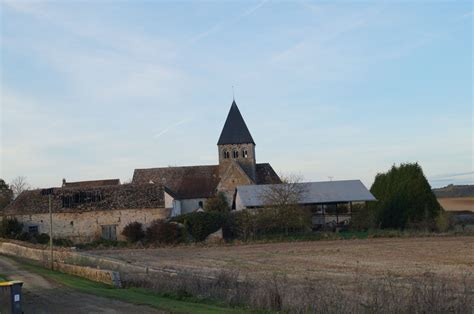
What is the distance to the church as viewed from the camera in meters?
66.8

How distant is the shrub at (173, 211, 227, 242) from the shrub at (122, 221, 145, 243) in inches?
155

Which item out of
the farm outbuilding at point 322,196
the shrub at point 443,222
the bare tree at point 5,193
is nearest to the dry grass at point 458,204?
the farm outbuilding at point 322,196

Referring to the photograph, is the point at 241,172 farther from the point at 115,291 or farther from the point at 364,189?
the point at 115,291

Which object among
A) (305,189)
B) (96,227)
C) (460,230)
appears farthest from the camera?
(305,189)

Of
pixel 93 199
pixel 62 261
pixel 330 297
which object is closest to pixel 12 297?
pixel 330 297

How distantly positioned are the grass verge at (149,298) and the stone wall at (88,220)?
3127 centimetres

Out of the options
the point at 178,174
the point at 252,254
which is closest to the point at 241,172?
the point at 178,174

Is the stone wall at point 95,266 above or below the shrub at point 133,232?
below

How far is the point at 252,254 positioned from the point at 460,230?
20.9 metres

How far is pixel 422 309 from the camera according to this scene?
10930mm

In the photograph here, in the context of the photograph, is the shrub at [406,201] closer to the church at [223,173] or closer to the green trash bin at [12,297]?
the church at [223,173]

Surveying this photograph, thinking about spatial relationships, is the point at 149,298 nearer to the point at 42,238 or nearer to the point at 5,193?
the point at 42,238

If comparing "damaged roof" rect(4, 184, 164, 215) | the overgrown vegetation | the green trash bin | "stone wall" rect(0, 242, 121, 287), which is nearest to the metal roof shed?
"damaged roof" rect(4, 184, 164, 215)

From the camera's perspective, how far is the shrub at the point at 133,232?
4797 centimetres
